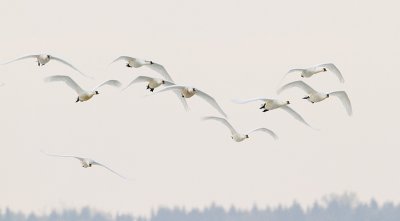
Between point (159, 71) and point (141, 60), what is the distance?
3.59 feet

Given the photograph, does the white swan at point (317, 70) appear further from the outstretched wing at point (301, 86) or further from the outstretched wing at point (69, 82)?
the outstretched wing at point (69, 82)

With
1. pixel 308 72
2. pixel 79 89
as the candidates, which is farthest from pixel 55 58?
pixel 308 72

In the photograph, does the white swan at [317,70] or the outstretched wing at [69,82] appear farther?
the outstretched wing at [69,82]

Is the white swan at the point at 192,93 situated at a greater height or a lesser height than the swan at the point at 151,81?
lesser

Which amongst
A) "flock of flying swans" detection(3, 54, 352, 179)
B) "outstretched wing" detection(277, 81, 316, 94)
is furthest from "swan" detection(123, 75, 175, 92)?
"outstretched wing" detection(277, 81, 316, 94)

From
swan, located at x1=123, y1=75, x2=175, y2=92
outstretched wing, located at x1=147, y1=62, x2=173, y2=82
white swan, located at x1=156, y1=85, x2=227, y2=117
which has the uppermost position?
outstretched wing, located at x1=147, y1=62, x2=173, y2=82

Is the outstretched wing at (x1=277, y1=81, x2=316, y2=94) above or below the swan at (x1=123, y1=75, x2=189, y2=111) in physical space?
below

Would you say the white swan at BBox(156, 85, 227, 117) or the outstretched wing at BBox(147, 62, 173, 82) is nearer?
the white swan at BBox(156, 85, 227, 117)

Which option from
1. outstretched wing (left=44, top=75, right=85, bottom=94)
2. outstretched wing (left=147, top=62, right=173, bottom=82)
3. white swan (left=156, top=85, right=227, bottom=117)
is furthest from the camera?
outstretched wing (left=147, top=62, right=173, bottom=82)

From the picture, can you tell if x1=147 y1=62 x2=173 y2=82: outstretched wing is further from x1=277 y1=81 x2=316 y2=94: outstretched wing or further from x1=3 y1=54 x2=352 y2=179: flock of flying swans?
x1=277 y1=81 x2=316 y2=94: outstretched wing

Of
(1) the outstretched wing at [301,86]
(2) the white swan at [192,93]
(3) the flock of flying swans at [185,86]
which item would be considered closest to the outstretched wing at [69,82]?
(3) the flock of flying swans at [185,86]

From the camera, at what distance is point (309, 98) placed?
110 ft

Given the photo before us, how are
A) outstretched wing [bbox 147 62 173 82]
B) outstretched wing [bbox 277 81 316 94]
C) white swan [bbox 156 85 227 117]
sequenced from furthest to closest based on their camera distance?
outstretched wing [bbox 147 62 173 82]
outstretched wing [bbox 277 81 316 94]
white swan [bbox 156 85 227 117]

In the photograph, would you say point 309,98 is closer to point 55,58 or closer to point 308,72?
point 308,72
